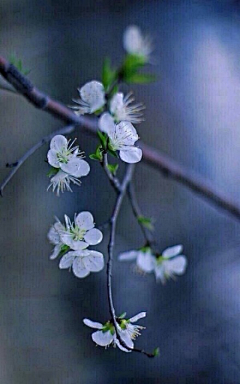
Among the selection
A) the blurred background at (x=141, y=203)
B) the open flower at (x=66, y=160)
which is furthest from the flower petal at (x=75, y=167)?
the blurred background at (x=141, y=203)

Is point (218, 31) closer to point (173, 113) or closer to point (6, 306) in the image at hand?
point (173, 113)

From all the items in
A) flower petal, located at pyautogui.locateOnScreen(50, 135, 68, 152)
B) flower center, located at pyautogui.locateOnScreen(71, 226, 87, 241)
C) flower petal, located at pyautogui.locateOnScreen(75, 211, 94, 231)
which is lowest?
flower center, located at pyautogui.locateOnScreen(71, 226, 87, 241)

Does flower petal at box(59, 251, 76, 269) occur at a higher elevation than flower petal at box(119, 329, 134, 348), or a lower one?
higher

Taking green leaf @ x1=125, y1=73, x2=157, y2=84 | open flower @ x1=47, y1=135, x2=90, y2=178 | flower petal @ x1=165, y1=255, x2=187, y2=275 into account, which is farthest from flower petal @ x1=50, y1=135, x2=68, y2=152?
flower petal @ x1=165, y1=255, x2=187, y2=275

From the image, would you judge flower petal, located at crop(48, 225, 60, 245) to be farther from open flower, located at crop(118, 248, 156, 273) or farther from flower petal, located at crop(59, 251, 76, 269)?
open flower, located at crop(118, 248, 156, 273)

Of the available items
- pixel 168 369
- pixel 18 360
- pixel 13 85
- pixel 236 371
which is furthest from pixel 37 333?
pixel 13 85

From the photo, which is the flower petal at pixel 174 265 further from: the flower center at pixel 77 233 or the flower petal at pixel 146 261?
the flower center at pixel 77 233
